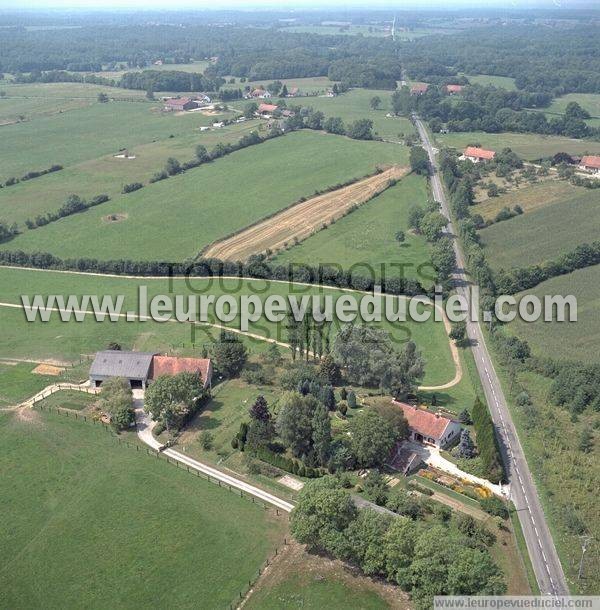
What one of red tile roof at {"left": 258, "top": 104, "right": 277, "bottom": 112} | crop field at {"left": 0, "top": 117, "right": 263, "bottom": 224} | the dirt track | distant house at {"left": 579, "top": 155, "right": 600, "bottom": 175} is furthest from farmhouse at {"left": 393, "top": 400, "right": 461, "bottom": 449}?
red tile roof at {"left": 258, "top": 104, "right": 277, "bottom": 112}

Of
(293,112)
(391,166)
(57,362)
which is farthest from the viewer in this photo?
(293,112)

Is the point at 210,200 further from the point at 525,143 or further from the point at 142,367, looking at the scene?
the point at 525,143

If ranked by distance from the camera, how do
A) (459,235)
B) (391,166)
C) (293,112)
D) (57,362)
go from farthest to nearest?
(293,112) < (391,166) < (459,235) < (57,362)

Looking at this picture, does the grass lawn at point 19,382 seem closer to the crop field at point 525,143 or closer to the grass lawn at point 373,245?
the grass lawn at point 373,245

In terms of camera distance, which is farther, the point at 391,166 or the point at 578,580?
the point at 391,166

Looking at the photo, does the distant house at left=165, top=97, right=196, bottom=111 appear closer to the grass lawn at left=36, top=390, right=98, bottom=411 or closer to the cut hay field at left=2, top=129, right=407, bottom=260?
the cut hay field at left=2, top=129, right=407, bottom=260

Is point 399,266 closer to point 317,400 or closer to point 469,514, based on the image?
point 317,400

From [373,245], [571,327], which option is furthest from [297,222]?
[571,327]

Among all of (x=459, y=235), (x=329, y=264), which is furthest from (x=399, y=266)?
(x=459, y=235)
